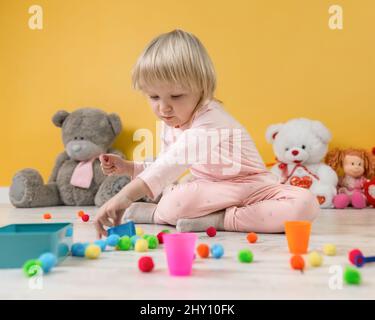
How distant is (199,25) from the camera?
263 cm

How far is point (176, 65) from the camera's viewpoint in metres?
1.42

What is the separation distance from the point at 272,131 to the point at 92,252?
61.7 inches

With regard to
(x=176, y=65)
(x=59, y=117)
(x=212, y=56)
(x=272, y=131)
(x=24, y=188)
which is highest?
(x=212, y=56)

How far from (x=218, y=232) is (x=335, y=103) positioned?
1.31m

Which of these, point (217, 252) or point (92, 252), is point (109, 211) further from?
point (217, 252)

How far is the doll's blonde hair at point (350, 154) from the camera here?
7.97 ft

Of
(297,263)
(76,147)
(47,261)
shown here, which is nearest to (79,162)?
(76,147)

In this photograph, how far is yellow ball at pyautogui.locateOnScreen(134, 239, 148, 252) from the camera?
3.69ft

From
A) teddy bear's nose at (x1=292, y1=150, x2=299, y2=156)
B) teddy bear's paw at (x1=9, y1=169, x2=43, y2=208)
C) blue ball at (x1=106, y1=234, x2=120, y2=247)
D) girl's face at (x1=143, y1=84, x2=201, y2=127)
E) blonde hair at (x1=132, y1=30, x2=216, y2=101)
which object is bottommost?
teddy bear's paw at (x1=9, y1=169, x2=43, y2=208)

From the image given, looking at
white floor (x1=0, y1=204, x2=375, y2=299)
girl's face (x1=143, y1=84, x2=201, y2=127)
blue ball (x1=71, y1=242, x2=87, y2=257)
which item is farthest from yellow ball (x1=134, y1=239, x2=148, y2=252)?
girl's face (x1=143, y1=84, x2=201, y2=127)

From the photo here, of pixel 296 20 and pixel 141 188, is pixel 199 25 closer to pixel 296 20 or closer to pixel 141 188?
pixel 296 20

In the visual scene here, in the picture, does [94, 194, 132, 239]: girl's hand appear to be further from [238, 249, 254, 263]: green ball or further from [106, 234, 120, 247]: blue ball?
[238, 249, 254, 263]: green ball

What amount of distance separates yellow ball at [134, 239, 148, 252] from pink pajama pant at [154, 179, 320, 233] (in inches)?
17.0

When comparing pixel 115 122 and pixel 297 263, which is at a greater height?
pixel 115 122
